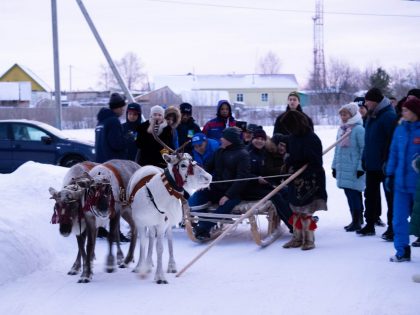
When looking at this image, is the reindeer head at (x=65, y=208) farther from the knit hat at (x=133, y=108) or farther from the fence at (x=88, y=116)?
the fence at (x=88, y=116)

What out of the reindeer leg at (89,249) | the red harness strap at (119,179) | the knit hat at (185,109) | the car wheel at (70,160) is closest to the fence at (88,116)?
the car wheel at (70,160)

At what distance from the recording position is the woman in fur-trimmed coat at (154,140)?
33.8 feet

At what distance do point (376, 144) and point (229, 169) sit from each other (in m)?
2.15

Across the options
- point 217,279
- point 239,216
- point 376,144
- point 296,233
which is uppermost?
point 376,144

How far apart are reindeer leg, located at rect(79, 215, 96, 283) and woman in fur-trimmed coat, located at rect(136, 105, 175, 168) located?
2.70 m

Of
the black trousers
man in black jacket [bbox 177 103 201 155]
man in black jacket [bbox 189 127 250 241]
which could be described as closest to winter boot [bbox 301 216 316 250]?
the black trousers

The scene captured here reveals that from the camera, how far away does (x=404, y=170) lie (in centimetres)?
808

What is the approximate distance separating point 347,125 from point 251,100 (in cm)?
7568

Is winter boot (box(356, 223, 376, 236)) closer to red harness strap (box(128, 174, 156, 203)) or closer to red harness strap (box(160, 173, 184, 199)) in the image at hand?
red harness strap (box(160, 173, 184, 199))

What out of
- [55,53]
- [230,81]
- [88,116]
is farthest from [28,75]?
[55,53]

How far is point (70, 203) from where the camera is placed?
7.44 meters

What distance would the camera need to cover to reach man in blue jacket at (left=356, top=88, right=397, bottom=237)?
9.74 meters

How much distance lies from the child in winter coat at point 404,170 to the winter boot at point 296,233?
1.60 m

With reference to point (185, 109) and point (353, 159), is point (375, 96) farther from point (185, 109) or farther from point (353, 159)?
point (185, 109)
